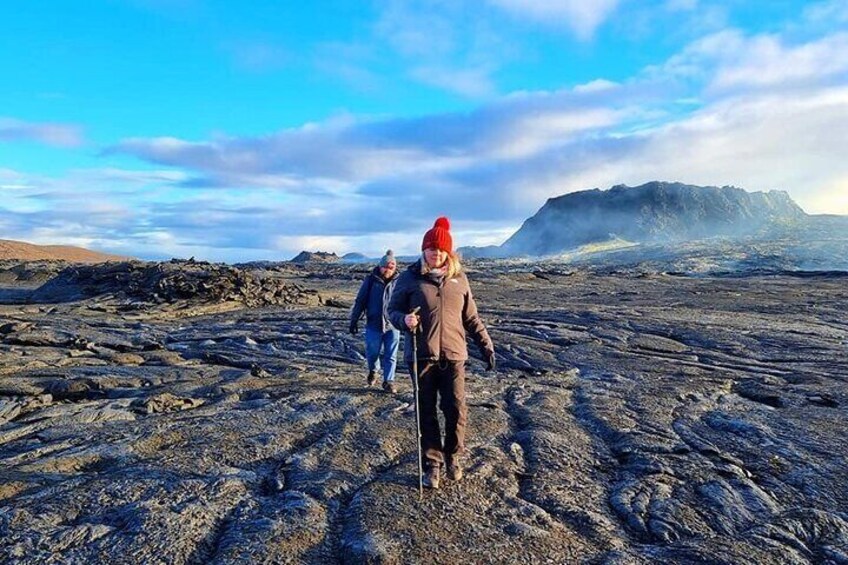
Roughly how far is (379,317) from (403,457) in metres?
3.59

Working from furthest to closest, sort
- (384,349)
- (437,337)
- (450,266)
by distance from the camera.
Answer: (384,349), (450,266), (437,337)

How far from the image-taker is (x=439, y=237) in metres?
5.42

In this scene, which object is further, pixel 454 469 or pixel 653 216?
pixel 653 216

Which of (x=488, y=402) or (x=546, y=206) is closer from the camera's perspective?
(x=488, y=402)

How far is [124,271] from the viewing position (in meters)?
26.7

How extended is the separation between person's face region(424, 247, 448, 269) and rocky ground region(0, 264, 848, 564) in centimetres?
191

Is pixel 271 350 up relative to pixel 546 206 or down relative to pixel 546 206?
down

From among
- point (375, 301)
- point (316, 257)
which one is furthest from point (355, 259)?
point (375, 301)

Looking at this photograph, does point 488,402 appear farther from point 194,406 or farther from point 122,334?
point 122,334

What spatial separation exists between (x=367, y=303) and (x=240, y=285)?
14.5 meters

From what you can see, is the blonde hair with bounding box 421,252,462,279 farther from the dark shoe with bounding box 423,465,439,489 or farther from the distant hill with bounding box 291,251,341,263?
the distant hill with bounding box 291,251,341,263

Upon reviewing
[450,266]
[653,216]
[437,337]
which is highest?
[653,216]

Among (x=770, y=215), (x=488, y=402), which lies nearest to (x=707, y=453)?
(x=488, y=402)

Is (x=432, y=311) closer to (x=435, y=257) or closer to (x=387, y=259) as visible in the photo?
(x=435, y=257)
